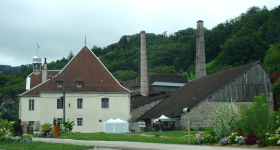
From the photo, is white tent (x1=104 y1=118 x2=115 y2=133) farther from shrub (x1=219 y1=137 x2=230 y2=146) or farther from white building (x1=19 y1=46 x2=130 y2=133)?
shrub (x1=219 y1=137 x2=230 y2=146)

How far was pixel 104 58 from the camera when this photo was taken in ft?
536

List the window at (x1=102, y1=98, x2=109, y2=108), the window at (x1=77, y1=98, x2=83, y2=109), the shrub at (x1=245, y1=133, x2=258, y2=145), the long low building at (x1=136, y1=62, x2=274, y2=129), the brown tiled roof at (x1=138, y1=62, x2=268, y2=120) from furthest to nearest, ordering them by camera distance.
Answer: the window at (x1=102, y1=98, x2=109, y2=108), the window at (x1=77, y1=98, x2=83, y2=109), the brown tiled roof at (x1=138, y1=62, x2=268, y2=120), the long low building at (x1=136, y1=62, x2=274, y2=129), the shrub at (x1=245, y1=133, x2=258, y2=145)

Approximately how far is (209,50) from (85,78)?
9324 cm

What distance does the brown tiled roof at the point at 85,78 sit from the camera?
164ft

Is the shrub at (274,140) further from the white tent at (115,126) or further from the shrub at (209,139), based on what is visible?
the white tent at (115,126)

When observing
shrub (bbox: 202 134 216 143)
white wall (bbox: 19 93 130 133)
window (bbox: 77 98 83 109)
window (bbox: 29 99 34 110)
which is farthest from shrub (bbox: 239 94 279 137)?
window (bbox: 29 99 34 110)

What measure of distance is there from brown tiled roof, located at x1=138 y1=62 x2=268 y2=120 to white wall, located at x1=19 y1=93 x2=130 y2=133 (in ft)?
15.5

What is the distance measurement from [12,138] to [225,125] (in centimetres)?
1295

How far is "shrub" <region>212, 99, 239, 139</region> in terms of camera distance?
61.1 feet

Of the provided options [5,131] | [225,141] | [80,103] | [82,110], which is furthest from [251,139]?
[80,103]

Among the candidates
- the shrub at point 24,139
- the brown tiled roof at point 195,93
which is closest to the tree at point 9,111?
the brown tiled roof at point 195,93

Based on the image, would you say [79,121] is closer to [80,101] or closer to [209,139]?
[80,101]

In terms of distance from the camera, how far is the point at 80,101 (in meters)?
50.3

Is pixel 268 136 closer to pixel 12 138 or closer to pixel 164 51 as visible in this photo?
pixel 12 138
